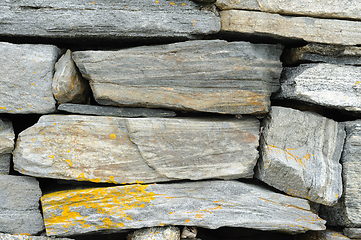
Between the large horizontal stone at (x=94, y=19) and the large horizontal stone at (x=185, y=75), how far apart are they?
0.51ft

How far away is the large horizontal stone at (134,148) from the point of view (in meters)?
2.20

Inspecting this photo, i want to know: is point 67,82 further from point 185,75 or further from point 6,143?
point 185,75

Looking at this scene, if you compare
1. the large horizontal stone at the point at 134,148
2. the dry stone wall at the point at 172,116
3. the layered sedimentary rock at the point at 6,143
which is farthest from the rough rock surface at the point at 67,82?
the layered sedimentary rock at the point at 6,143

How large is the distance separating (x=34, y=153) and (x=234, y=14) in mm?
2100

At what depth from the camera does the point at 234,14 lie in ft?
7.22

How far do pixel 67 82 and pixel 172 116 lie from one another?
3.09ft

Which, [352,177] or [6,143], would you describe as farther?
[352,177]

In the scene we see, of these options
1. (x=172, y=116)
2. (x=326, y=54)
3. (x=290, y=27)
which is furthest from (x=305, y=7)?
(x=172, y=116)

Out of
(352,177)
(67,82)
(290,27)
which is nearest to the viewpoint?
(67,82)

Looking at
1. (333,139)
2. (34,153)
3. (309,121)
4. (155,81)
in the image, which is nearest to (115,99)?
(155,81)

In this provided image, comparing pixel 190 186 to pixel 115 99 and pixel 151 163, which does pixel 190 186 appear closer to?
pixel 151 163

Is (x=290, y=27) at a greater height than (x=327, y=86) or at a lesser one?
greater

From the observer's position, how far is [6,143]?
2174 mm

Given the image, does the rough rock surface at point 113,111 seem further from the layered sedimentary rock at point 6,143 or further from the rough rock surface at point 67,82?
the layered sedimentary rock at point 6,143
